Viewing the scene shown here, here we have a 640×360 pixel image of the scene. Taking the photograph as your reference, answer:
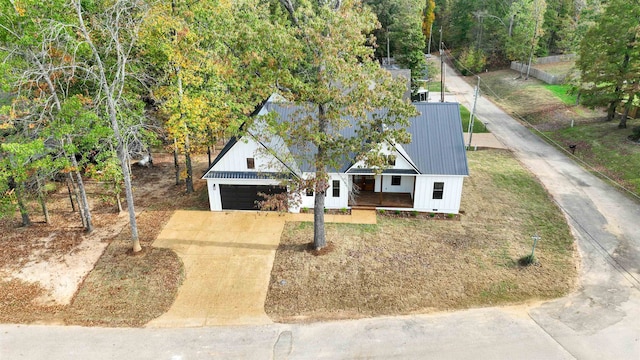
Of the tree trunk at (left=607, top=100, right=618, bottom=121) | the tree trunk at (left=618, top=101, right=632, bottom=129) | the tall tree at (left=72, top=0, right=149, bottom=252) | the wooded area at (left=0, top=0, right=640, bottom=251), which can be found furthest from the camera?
the tree trunk at (left=607, top=100, right=618, bottom=121)

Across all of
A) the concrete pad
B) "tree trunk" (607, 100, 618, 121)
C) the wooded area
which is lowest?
the concrete pad

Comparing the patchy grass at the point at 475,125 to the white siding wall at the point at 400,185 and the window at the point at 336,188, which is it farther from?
the window at the point at 336,188

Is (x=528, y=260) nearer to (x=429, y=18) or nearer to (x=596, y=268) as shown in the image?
(x=596, y=268)

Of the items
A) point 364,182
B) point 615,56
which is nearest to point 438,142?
point 364,182

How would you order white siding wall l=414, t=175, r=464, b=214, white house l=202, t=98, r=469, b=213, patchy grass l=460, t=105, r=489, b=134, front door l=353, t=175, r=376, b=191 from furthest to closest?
patchy grass l=460, t=105, r=489, b=134, front door l=353, t=175, r=376, b=191, white siding wall l=414, t=175, r=464, b=214, white house l=202, t=98, r=469, b=213

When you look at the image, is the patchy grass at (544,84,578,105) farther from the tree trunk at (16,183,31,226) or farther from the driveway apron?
the tree trunk at (16,183,31,226)

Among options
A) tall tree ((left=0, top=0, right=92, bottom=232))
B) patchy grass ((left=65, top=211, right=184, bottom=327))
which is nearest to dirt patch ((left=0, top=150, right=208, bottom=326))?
patchy grass ((left=65, top=211, right=184, bottom=327))
